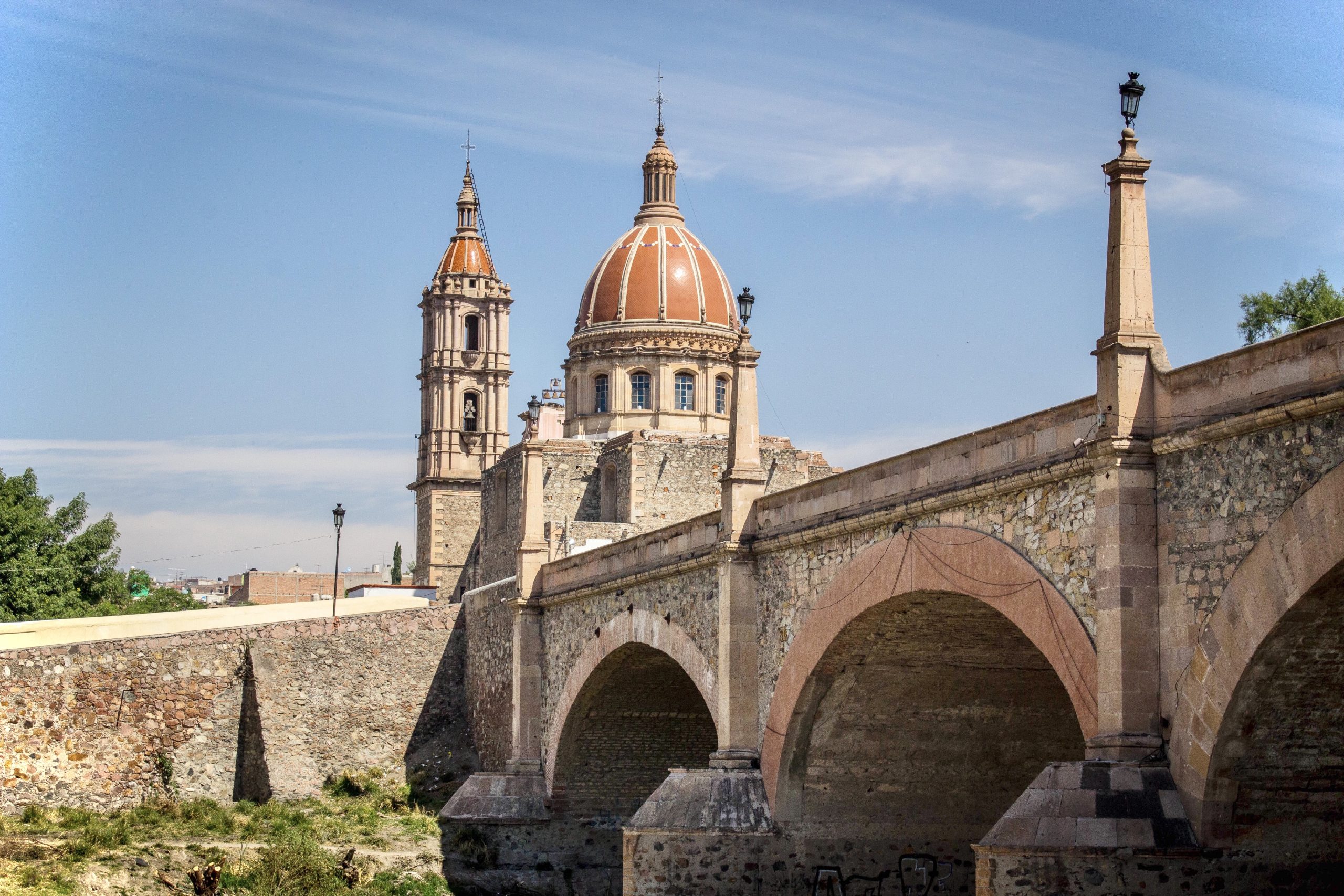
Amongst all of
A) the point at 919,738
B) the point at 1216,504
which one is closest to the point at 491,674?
the point at 919,738

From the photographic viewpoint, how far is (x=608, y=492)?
4488cm

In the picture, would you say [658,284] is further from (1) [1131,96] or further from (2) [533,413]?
(1) [1131,96]

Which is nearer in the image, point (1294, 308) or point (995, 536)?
point (995, 536)

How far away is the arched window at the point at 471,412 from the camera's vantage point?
59469 mm

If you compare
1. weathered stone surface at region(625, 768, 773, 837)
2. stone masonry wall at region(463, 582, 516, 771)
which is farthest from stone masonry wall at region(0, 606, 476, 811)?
weathered stone surface at region(625, 768, 773, 837)

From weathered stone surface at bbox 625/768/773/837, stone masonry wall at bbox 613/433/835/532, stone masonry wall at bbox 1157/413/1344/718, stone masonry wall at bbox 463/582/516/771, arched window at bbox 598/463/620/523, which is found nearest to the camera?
stone masonry wall at bbox 1157/413/1344/718

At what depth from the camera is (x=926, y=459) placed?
1777cm

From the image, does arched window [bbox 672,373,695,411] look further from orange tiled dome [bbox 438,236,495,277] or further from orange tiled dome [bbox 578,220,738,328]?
orange tiled dome [bbox 438,236,495,277]

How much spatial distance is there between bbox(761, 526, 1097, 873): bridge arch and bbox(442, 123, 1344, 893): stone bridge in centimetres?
4

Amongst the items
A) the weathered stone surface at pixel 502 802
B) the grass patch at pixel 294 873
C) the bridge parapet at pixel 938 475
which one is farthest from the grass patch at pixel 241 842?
the bridge parapet at pixel 938 475

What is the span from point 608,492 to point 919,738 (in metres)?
24.5

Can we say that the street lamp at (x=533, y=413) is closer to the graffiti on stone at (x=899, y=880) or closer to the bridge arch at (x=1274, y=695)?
the graffiti on stone at (x=899, y=880)

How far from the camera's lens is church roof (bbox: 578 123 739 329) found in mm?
46688

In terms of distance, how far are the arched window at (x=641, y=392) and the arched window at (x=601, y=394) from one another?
632 millimetres
